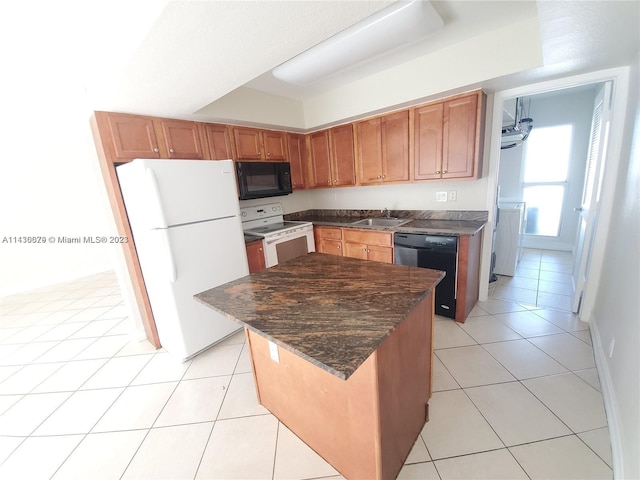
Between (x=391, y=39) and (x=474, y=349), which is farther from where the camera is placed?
(x=474, y=349)

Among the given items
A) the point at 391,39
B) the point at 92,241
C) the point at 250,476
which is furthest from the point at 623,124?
the point at 92,241

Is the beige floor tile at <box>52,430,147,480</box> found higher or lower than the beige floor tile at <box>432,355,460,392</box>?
lower

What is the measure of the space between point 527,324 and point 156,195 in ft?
11.0

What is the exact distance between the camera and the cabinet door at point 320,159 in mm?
3418

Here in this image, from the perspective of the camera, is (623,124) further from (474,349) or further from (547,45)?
(474,349)

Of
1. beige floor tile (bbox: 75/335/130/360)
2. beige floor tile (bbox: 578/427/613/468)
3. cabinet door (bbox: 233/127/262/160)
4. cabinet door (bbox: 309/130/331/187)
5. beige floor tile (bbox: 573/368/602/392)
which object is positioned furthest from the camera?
cabinet door (bbox: 309/130/331/187)

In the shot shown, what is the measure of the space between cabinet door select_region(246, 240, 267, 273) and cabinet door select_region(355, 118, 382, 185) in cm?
148

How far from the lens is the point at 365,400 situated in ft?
3.31

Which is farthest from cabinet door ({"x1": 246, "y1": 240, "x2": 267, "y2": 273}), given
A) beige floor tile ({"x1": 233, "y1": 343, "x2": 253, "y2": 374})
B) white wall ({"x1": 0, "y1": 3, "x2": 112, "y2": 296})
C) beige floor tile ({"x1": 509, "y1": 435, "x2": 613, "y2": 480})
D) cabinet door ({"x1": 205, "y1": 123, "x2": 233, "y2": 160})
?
beige floor tile ({"x1": 509, "y1": 435, "x2": 613, "y2": 480})

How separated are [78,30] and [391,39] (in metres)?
1.75

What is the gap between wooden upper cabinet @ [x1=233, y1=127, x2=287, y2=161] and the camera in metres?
2.87

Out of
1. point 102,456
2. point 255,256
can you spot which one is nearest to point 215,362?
point 102,456

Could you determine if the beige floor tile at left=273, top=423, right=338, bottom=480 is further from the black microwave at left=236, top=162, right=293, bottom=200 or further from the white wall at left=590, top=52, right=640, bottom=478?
the black microwave at left=236, top=162, right=293, bottom=200

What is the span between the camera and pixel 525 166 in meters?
4.43
